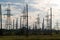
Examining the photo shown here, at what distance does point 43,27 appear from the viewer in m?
30.3

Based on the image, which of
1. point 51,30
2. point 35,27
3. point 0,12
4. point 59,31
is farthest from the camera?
point 35,27

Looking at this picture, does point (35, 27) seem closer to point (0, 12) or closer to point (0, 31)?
point (0, 31)

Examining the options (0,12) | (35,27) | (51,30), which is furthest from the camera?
(35,27)

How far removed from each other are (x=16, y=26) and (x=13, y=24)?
59cm

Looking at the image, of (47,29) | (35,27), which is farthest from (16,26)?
(47,29)

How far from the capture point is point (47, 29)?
2861 cm

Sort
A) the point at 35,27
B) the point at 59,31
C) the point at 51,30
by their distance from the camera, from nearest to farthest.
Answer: the point at 51,30 < the point at 59,31 < the point at 35,27

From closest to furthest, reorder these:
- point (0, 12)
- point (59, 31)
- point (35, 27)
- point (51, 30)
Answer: point (0, 12) < point (51, 30) < point (59, 31) < point (35, 27)

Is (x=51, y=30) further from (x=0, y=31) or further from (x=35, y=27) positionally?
(x=0, y=31)

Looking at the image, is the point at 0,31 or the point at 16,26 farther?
the point at 16,26

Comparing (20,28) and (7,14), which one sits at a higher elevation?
(7,14)

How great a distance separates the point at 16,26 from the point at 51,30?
6111mm

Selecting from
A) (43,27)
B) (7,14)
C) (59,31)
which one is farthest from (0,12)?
(59,31)

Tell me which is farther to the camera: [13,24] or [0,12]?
[13,24]
